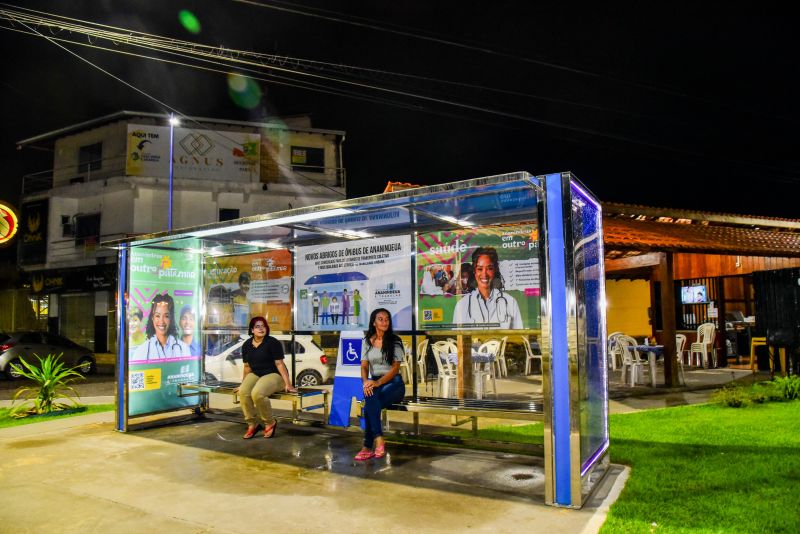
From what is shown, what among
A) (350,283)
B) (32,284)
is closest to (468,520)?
(350,283)

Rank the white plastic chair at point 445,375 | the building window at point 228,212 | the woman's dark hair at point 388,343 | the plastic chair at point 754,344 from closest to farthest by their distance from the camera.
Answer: the woman's dark hair at point 388,343, the white plastic chair at point 445,375, the plastic chair at point 754,344, the building window at point 228,212

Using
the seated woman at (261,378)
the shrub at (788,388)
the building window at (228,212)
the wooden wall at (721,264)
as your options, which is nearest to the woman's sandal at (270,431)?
the seated woman at (261,378)

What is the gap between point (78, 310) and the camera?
27078mm

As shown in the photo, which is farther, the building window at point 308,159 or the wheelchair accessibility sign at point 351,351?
the building window at point 308,159

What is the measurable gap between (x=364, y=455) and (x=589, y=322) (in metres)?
2.96

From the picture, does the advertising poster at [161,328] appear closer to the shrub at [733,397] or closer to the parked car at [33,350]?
the shrub at [733,397]

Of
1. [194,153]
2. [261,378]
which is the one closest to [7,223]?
[261,378]

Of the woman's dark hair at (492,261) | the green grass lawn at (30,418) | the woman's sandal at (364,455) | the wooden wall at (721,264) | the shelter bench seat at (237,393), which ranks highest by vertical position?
the wooden wall at (721,264)

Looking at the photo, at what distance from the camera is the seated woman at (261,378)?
7766 mm

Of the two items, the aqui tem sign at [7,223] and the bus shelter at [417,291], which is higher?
the aqui tem sign at [7,223]

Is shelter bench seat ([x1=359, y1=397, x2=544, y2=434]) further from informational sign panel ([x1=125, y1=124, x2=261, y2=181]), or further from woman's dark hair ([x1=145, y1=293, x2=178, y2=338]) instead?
informational sign panel ([x1=125, y1=124, x2=261, y2=181])

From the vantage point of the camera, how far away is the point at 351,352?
25.8ft

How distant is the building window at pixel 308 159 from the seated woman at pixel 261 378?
21.1m

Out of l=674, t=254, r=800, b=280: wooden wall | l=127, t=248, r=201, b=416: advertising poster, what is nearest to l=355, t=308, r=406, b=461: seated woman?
l=127, t=248, r=201, b=416: advertising poster
